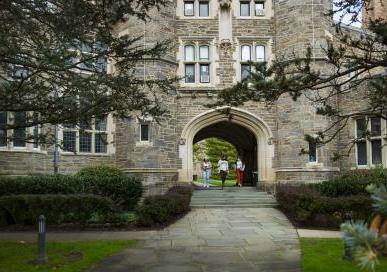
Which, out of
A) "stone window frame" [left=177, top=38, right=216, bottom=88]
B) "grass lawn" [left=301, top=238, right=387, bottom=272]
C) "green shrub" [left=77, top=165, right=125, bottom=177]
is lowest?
"grass lawn" [left=301, top=238, right=387, bottom=272]

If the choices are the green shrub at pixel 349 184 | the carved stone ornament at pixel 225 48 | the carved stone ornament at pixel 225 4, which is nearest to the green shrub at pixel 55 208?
the green shrub at pixel 349 184

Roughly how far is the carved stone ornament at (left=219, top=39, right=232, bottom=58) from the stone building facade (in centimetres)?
4

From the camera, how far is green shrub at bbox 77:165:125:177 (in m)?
19.0

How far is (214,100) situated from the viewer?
21062 mm

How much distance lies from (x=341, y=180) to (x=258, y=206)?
2.86 m

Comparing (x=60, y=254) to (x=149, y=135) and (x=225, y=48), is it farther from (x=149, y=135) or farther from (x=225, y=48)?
(x=225, y=48)

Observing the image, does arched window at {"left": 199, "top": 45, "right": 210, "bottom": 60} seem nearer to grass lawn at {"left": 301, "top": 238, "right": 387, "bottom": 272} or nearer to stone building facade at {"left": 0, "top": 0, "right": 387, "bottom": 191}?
stone building facade at {"left": 0, "top": 0, "right": 387, "bottom": 191}

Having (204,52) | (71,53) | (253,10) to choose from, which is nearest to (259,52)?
(253,10)

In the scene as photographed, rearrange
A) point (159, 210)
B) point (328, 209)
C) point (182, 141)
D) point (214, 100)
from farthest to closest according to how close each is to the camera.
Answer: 1. point (214, 100)
2. point (182, 141)
3. point (159, 210)
4. point (328, 209)

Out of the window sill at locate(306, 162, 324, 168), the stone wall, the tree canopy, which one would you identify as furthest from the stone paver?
the stone wall

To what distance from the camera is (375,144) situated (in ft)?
65.8

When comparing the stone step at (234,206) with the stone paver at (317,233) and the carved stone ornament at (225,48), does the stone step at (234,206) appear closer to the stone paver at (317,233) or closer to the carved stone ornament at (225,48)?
the stone paver at (317,233)

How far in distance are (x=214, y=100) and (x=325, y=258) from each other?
13.0 metres

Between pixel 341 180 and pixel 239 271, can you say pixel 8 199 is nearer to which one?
pixel 239 271
